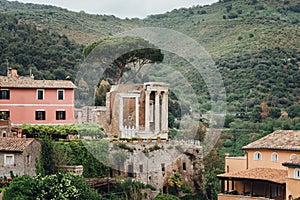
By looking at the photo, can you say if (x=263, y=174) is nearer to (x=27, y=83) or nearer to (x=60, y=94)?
(x=60, y=94)

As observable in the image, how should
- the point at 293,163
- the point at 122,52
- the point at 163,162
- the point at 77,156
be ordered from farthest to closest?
1. the point at 122,52
2. the point at 163,162
3. the point at 77,156
4. the point at 293,163

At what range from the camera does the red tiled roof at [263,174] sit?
141 feet

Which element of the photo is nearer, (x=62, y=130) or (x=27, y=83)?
(x=62, y=130)

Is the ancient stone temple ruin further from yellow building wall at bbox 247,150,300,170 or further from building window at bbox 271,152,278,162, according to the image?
building window at bbox 271,152,278,162

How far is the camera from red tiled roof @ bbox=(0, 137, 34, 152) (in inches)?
1713

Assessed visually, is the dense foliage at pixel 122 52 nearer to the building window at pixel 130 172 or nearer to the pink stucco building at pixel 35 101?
the pink stucco building at pixel 35 101

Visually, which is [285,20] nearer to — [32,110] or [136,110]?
[136,110]

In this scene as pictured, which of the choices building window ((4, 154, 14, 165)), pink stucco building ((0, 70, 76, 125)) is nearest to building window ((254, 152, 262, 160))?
pink stucco building ((0, 70, 76, 125))

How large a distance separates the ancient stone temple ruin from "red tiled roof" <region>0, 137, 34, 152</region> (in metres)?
12.3

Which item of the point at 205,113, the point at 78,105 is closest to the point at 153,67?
the point at 205,113

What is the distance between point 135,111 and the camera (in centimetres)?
5741

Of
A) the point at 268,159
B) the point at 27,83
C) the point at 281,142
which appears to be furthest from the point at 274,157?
the point at 27,83

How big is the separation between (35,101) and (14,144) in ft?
30.3

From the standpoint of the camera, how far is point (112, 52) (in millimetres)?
61000
